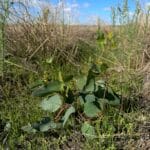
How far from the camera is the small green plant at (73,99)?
278 centimetres

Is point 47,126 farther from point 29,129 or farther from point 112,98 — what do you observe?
point 112,98

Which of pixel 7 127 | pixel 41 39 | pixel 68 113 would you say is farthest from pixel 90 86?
pixel 41 39

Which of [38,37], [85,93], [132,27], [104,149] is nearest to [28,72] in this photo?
[38,37]

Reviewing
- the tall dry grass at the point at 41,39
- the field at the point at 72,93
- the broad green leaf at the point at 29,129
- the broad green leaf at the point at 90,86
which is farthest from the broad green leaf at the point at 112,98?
the tall dry grass at the point at 41,39

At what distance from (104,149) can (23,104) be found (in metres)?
0.96

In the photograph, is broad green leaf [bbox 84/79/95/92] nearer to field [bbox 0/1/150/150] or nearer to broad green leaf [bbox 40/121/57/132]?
field [bbox 0/1/150/150]

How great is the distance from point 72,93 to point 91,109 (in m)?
0.22

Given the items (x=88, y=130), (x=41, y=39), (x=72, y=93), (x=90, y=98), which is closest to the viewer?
(x=88, y=130)

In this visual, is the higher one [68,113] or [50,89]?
[50,89]

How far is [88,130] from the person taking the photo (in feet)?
8.85

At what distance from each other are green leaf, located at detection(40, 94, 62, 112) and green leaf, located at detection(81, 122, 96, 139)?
0.22 metres

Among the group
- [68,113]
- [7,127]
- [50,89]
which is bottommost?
[7,127]

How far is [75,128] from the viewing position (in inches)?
112

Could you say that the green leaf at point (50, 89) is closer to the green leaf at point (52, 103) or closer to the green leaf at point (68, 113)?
the green leaf at point (52, 103)
